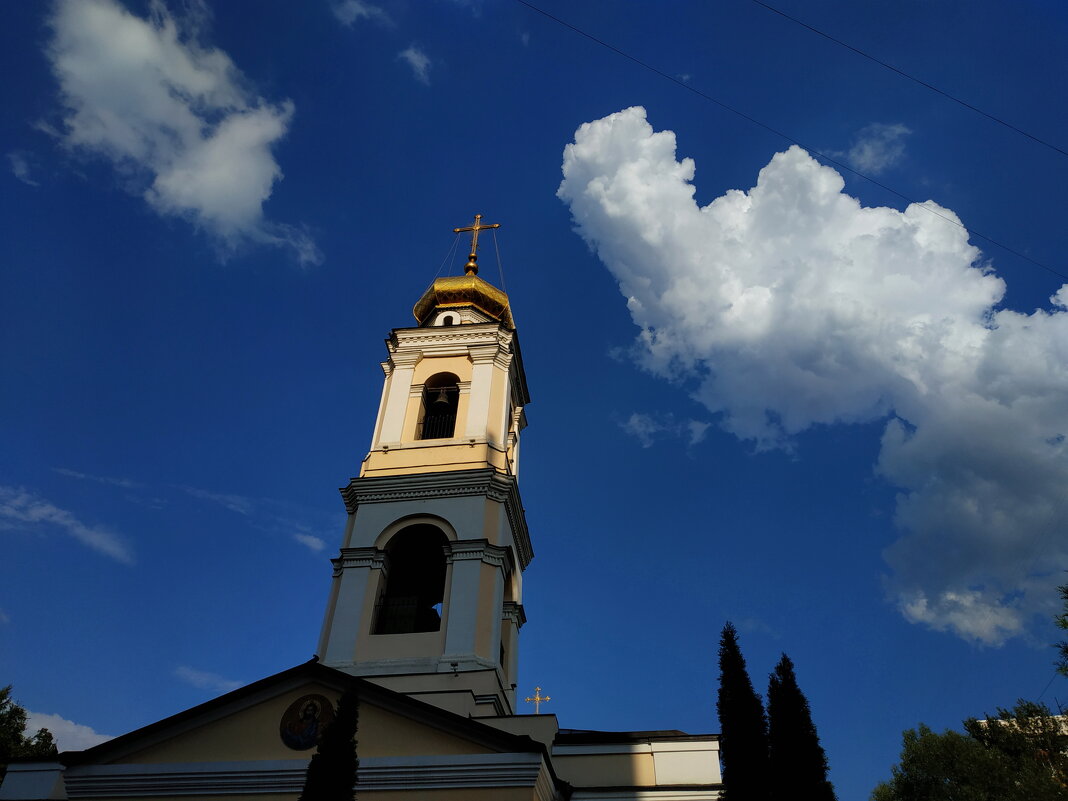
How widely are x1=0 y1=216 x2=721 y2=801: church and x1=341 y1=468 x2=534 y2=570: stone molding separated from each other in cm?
3

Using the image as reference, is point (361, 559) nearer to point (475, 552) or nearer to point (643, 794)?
point (475, 552)

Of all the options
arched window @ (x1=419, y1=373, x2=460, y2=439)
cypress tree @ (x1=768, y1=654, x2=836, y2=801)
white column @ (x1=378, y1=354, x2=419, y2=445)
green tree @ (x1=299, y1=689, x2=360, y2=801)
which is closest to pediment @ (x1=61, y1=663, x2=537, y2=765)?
green tree @ (x1=299, y1=689, x2=360, y2=801)

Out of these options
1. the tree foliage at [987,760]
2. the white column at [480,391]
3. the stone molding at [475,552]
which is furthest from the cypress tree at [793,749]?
the tree foliage at [987,760]

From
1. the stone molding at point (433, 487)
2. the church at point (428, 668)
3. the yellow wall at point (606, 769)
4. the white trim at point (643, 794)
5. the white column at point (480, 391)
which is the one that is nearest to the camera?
the church at point (428, 668)

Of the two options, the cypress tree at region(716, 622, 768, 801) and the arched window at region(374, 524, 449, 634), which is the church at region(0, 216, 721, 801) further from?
the cypress tree at region(716, 622, 768, 801)

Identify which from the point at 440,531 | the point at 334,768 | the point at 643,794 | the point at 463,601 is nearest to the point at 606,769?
the point at 643,794

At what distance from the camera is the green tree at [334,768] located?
9031mm

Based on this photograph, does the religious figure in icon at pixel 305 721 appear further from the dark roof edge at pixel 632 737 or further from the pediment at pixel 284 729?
the dark roof edge at pixel 632 737

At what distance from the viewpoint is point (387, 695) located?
1259cm

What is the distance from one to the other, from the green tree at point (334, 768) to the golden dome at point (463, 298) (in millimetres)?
15570

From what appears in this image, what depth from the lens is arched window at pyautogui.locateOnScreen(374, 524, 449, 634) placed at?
55.1ft

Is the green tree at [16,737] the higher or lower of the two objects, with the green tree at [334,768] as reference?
higher

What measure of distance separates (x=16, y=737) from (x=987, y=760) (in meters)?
28.8

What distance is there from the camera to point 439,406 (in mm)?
20938
